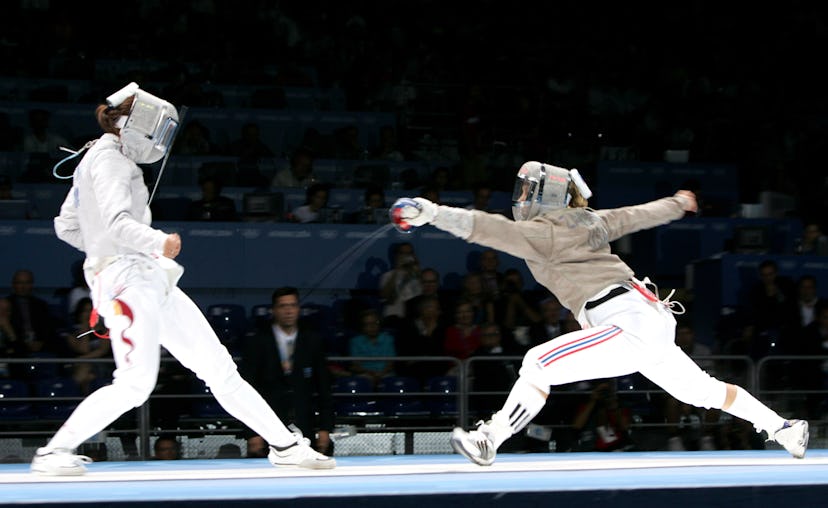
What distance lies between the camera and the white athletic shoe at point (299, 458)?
3816 mm

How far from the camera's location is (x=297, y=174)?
813cm

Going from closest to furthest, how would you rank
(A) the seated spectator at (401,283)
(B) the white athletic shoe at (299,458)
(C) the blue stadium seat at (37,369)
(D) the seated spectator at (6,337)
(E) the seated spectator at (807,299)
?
(B) the white athletic shoe at (299,458), (D) the seated spectator at (6,337), (C) the blue stadium seat at (37,369), (A) the seated spectator at (401,283), (E) the seated spectator at (807,299)

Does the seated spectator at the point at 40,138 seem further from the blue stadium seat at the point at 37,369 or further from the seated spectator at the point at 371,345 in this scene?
the seated spectator at the point at 371,345

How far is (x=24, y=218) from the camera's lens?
7.16m

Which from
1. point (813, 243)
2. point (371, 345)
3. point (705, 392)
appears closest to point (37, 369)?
point (371, 345)

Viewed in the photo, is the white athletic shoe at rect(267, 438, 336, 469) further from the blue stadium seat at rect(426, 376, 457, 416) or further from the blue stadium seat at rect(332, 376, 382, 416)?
the blue stadium seat at rect(426, 376, 457, 416)

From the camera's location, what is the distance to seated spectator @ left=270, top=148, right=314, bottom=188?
8109mm

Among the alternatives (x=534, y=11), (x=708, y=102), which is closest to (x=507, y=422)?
(x=708, y=102)

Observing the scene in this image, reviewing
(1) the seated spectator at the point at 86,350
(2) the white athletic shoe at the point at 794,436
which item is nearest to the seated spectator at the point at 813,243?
(2) the white athletic shoe at the point at 794,436

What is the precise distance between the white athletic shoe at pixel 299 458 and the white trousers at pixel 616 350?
830mm

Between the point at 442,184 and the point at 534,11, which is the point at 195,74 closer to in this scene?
the point at 442,184

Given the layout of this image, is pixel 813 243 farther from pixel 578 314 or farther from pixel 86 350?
pixel 86 350

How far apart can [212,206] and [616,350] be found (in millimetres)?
4147

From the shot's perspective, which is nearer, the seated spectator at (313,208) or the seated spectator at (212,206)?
the seated spectator at (212,206)
